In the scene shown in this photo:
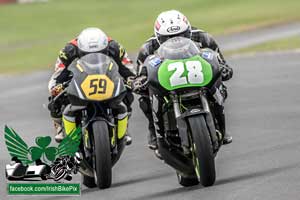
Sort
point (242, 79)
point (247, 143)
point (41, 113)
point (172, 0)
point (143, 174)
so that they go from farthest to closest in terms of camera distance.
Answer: point (172, 0), point (242, 79), point (41, 113), point (247, 143), point (143, 174)

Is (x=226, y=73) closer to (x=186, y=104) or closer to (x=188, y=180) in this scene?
(x=186, y=104)

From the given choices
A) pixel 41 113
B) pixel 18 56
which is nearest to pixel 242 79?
pixel 41 113

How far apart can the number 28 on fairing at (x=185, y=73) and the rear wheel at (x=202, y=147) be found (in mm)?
356

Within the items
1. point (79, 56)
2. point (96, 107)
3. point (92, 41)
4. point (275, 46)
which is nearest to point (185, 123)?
point (96, 107)

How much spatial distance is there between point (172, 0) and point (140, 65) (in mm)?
46050

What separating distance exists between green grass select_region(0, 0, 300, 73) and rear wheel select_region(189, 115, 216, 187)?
67.8 feet

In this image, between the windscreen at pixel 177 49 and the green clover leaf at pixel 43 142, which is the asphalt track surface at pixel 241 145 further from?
the windscreen at pixel 177 49

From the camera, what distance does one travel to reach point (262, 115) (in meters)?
14.2

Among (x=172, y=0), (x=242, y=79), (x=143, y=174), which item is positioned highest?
(x=143, y=174)

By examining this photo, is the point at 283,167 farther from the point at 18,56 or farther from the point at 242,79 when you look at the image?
the point at 18,56

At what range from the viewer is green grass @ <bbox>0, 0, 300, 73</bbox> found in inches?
1394

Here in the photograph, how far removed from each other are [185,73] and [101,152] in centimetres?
99

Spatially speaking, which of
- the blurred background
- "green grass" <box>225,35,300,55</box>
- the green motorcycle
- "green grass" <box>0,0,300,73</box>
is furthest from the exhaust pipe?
"green grass" <box>0,0,300,73</box>

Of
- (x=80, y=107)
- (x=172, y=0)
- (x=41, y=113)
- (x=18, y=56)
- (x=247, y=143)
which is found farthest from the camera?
(x=172, y=0)
